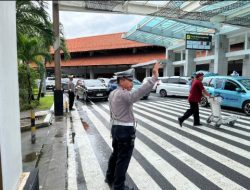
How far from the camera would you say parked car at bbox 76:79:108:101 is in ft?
64.8

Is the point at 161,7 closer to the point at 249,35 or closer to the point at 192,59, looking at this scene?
the point at 249,35

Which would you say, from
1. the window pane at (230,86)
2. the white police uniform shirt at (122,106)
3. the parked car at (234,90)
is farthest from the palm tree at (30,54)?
the white police uniform shirt at (122,106)

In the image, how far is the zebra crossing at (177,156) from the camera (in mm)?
4996

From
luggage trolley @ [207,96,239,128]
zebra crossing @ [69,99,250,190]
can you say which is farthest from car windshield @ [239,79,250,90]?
luggage trolley @ [207,96,239,128]

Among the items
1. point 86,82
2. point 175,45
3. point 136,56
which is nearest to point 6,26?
point 86,82

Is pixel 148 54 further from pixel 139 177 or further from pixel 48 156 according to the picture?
pixel 139 177

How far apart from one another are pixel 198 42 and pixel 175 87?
3680mm

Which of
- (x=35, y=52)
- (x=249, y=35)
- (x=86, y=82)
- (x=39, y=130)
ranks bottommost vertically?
(x=39, y=130)

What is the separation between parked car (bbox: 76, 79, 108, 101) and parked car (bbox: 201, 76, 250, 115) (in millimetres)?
7872

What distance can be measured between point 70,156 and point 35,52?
1053cm

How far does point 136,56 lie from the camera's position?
43812mm

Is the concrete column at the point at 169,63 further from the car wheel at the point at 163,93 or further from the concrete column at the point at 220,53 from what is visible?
the concrete column at the point at 220,53

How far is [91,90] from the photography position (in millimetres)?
19766

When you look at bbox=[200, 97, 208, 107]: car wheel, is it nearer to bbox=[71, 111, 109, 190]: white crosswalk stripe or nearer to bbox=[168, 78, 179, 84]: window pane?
bbox=[168, 78, 179, 84]: window pane
